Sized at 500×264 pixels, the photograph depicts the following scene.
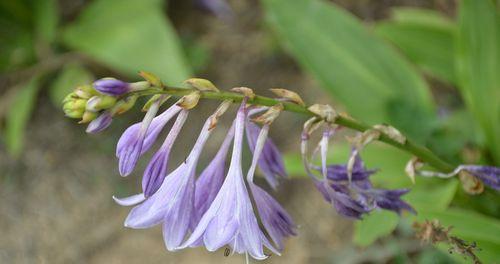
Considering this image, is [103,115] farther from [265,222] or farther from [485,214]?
[485,214]

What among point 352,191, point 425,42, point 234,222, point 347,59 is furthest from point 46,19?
Result: point 234,222

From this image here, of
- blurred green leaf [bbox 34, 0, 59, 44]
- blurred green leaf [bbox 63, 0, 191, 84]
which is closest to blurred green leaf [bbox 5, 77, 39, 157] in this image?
blurred green leaf [bbox 34, 0, 59, 44]

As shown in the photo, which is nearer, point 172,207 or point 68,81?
point 172,207

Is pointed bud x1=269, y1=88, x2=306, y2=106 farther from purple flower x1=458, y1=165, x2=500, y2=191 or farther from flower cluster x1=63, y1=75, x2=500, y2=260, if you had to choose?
purple flower x1=458, y1=165, x2=500, y2=191

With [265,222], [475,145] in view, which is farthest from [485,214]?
[265,222]

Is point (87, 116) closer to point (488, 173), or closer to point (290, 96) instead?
point (290, 96)
